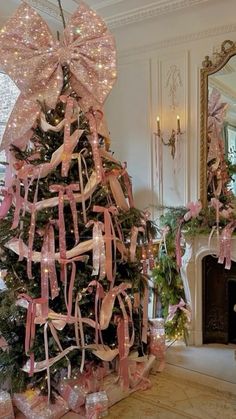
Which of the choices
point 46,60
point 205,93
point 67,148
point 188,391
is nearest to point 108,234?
point 67,148

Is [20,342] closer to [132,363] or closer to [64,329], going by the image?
[64,329]

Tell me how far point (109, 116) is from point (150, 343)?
2.18 m

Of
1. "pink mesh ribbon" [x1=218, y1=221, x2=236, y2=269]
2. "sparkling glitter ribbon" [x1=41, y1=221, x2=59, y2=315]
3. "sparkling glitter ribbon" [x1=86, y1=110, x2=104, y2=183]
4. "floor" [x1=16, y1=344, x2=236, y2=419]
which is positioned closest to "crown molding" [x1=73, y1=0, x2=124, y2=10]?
"sparkling glitter ribbon" [x1=86, y1=110, x2=104, y2=183]

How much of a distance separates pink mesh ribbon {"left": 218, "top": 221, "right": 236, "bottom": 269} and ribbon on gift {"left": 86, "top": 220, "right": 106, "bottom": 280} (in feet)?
4.16

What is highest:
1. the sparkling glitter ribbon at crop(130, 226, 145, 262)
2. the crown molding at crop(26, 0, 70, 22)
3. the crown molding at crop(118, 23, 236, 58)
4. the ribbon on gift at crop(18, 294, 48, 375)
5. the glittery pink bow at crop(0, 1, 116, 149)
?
the crown molding at crop(26, 0, 70, 22)

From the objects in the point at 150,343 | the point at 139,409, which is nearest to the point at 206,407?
the point at 139,409

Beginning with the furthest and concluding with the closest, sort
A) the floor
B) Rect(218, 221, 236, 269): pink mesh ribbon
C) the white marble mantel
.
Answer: the white marble mantel → Rect(218, 221, 236, 269): pink mesh ribbon → the floor

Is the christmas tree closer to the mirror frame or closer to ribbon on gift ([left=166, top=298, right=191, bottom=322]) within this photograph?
ribbon on gift ([left=166, top=298, right=191, bottom=322])

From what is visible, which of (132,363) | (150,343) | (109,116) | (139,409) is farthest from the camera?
(109,116)

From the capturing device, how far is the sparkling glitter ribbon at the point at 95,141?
→ 2111mm

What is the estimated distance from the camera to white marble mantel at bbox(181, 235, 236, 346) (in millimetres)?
3193

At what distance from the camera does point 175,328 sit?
128 inches

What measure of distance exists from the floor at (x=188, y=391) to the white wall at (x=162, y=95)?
1311 millimetres

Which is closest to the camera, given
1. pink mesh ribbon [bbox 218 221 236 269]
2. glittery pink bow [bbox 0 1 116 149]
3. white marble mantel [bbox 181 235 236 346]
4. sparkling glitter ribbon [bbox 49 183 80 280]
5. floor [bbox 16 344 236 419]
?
sparkling glitter ribbon [bbox 49 183 80 280]
